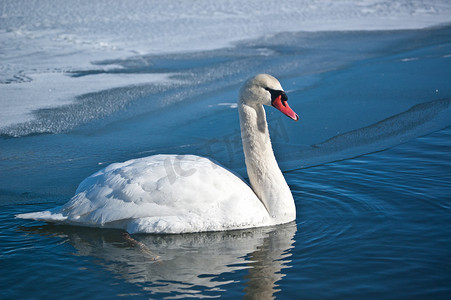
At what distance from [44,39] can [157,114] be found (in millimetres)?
6063

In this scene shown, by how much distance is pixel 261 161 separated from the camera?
541 centimetres

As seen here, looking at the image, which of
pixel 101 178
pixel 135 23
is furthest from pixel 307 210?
pixel 135 23

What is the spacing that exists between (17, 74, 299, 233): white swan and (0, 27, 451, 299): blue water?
15cm

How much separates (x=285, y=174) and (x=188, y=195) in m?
1.85

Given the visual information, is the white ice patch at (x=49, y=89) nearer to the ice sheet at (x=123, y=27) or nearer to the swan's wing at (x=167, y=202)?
the ice sheet at (x=123, y=27)

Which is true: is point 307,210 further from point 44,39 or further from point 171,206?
point 44,39

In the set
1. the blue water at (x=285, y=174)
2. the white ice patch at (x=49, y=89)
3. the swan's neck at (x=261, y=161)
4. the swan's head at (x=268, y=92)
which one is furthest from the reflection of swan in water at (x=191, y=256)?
the white ice patch at (x=49, y=89)

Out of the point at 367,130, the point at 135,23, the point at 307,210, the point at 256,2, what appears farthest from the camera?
the point at 256,2

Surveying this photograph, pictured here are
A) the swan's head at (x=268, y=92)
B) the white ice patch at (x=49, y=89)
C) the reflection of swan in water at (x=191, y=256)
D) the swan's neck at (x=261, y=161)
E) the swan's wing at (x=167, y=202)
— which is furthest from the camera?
the white ice patch at (x=49, y=89)

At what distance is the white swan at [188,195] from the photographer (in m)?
5.00

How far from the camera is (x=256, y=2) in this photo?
1870cm

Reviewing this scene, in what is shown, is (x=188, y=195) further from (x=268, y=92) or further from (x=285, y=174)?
(x=285, y=174)

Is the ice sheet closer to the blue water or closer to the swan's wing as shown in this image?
the blue water

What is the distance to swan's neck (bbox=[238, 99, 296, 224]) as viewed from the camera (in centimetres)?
532
